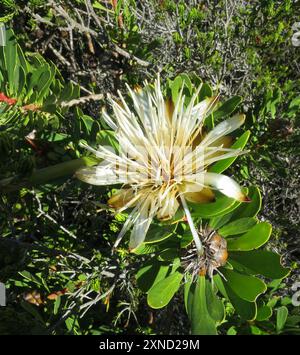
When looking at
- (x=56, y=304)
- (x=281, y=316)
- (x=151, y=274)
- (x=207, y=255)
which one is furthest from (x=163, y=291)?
(x=56, y=304)

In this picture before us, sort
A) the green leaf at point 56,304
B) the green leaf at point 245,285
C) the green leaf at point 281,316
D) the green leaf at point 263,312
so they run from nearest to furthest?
1. the green leaf at point 245,285
2. the green leaf at point 263,312
3. the green leaf at point 281,316
4. the green leaf at point 56,304

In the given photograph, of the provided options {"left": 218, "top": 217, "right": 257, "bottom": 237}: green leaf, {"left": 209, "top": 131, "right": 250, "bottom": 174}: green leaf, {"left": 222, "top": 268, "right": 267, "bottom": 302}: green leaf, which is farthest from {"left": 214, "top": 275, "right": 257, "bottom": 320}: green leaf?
{"left": 209, "top": 131, "right": 250, "bottom": 174}: green leaf

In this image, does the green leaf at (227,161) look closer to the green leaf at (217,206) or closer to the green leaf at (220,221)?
the green leaf at (217,206)

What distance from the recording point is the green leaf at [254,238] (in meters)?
1.36

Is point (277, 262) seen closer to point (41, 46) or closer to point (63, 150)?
point (63, 150)

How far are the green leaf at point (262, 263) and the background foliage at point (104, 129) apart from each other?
52 centimetres

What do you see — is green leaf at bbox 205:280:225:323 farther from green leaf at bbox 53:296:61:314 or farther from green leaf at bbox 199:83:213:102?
green leaf at bbox 53:296:61:314

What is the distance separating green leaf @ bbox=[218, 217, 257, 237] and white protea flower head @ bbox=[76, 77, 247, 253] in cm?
21

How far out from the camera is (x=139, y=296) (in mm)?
2408

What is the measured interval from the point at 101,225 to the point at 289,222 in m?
1.02

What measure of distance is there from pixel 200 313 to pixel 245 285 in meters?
0.19

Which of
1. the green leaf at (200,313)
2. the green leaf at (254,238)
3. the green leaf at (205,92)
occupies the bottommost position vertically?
the green leaf at (200,313)

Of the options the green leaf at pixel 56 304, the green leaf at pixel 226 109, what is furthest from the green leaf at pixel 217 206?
the green leaf at pixel 56 304

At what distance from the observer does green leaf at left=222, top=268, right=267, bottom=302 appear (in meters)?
1.32
